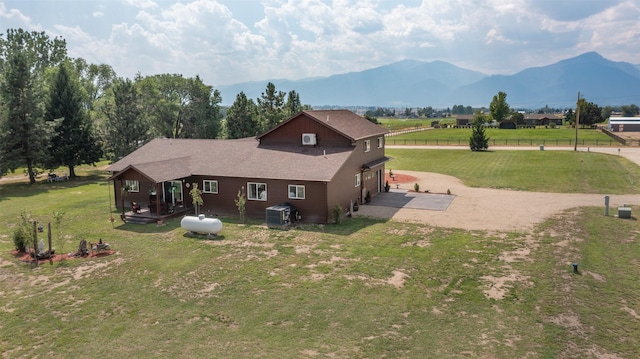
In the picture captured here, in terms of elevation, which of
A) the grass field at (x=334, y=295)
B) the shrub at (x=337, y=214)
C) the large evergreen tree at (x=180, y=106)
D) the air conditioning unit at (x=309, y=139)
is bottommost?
the grass field at (x=334, y=295)

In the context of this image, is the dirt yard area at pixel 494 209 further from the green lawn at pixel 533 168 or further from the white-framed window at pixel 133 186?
the white-framed window at pixel 133 186

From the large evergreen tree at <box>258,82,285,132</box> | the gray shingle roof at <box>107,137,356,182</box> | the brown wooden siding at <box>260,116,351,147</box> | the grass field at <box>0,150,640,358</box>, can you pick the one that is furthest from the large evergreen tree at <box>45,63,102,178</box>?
the brown wooden siding at <box>260,116,351,147</box>

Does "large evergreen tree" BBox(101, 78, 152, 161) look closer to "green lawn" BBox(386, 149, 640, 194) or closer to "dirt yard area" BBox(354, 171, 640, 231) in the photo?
"green lawn" BBox(386, 149, 640, 194)

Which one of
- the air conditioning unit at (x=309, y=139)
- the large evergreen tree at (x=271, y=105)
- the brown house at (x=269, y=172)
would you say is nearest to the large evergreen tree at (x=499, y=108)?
the large evergreen tree at (x=271, y=105)

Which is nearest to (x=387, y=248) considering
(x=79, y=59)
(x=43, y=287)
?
(x=43, y=287)

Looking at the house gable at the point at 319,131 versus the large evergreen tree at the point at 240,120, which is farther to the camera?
the large evergreen tree at the point at 240,120

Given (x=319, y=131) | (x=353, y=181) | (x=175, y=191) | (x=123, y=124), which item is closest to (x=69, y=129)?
(x=123, y=124)

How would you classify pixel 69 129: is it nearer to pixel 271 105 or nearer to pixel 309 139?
pixel 271 105
